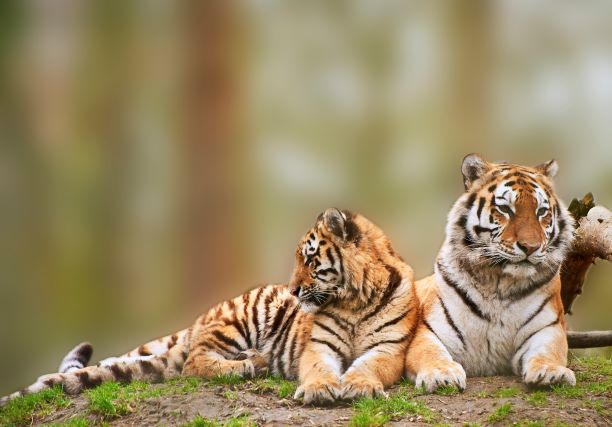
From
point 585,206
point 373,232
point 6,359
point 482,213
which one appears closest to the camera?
point 482,213

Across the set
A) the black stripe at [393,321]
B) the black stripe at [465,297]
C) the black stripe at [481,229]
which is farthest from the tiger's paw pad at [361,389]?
the black stripe at [481,229]

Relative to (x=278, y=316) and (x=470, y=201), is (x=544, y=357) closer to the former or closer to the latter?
(x=470, y=201)

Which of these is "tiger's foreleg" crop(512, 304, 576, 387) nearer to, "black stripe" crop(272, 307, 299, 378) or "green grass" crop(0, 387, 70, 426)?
"black stripe" crop(272, 307, 299, 378)

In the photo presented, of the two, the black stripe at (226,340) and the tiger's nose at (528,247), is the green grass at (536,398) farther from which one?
the black stripe at (226,340)

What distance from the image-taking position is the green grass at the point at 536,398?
318cm

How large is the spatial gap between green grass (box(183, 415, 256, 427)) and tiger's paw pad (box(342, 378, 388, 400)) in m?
0.44

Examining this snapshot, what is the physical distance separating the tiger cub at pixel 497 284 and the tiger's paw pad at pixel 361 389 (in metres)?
0.21

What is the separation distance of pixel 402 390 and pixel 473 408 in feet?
1.36

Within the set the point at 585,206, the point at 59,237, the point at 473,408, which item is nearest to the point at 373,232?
the point at 473,408

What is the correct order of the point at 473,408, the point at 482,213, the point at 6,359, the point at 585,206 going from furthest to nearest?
the point at 6,359, the point at 585,206, the point at 482,213, the point at 473,408

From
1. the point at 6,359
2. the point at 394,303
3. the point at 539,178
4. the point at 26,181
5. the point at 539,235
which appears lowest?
the point at 6,359

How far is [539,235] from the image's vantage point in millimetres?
3488

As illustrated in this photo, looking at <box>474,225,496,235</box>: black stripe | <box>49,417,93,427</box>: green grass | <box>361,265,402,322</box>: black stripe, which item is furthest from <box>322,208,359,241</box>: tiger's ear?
<box>49,417,93,427</box>: green grass

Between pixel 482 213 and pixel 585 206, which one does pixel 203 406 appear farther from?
pixel 585 206
